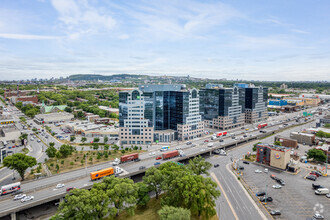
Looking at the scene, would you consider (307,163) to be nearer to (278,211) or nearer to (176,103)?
(278,211)

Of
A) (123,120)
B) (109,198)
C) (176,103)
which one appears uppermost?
(176,103)

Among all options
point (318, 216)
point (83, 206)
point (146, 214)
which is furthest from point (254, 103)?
point (83, 206)

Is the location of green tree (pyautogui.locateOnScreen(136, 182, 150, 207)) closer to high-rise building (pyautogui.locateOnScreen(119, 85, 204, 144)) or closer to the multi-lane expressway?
the multi-lane expressway

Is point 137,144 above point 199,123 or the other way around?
the other way around

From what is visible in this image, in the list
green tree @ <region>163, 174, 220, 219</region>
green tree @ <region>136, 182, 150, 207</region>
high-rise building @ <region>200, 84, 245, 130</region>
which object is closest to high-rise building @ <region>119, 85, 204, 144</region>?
high-rise building @ <region>200, 84, 245, 130</region>

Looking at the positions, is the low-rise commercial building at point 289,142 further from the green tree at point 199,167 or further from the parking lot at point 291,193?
the green tree at point 199,167

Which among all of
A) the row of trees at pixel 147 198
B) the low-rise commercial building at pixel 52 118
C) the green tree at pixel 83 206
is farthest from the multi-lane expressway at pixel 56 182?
the low-rise commercial building at pixel 52 118

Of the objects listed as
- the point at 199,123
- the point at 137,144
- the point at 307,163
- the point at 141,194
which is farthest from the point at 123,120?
the point at 307,163
